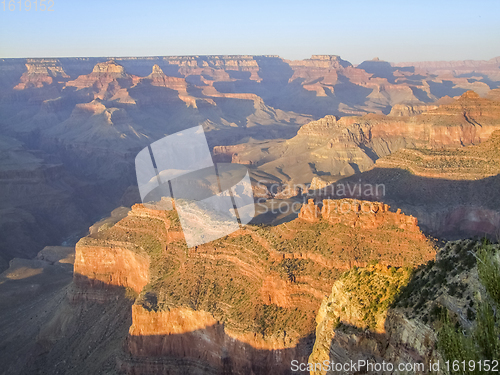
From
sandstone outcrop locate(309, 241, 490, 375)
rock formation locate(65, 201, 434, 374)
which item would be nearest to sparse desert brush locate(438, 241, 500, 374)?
sandstone outcrop locate(309, 241, 490, 375)

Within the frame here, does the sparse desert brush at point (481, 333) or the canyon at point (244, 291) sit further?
the canyon at point (244, 291)

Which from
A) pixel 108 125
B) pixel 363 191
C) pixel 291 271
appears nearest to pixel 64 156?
pixel 108 125

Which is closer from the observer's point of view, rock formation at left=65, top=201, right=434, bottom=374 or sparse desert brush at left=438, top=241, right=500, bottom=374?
sparse desert brush at left=438, top=241, right=500, bottom=374

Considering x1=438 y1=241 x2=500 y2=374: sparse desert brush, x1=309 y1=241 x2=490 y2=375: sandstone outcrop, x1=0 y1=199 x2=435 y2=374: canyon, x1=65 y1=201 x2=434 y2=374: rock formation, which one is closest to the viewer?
x1=438 y1=241 x2=500 y2=374: sparse desert brush

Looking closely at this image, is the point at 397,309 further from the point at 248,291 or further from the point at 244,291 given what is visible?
the point at 244,291

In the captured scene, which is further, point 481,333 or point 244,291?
point 244,291

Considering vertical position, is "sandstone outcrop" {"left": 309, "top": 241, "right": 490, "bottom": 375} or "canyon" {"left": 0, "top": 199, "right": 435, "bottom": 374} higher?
"sandstone outcrop" {"left": 309, "top": 241, "right": 490, "bottom": 375}

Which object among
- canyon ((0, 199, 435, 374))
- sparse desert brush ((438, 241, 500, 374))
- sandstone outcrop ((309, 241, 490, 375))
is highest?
sparse desert brush ((438, 241, 500, 374))

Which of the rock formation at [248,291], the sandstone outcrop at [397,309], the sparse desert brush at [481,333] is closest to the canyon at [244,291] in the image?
the rock formation at [248,291]

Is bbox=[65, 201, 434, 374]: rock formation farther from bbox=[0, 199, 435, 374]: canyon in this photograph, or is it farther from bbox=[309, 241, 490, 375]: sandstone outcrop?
bbox=[309, 241, 490, 375]: sandstone outcrop

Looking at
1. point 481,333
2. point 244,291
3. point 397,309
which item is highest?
point 481,333

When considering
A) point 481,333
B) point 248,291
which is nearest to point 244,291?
point 248,291

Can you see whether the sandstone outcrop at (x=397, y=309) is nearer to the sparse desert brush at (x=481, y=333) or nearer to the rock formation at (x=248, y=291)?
the sparse desert brush at (x=481, y=333)

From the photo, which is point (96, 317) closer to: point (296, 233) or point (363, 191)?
point (296, 233)
